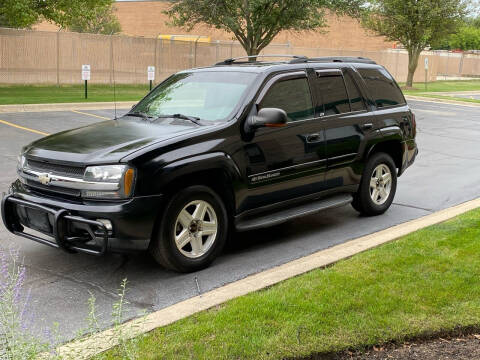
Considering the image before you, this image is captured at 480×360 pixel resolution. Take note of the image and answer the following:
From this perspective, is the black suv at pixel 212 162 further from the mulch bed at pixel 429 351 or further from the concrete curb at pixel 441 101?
the concrete curb at pixel 441 101

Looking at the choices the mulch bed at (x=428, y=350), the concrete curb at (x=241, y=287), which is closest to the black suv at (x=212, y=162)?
the concrete curb at (x=241, y=287)

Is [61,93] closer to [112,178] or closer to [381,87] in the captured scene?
[381,87]

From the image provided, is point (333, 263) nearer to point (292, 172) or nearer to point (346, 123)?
point (292, 172)

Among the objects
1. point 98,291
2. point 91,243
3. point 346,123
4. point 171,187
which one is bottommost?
point 98,291

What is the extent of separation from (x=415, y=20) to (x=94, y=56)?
1984 centimetres

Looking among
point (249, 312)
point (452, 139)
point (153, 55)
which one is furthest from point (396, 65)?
point (249, 312)

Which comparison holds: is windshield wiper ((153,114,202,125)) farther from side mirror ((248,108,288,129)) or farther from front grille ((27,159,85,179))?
front grille ((27,159,85,179))

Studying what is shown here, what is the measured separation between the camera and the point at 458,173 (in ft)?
35.3

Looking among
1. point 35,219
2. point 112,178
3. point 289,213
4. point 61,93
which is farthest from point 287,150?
point 61,93

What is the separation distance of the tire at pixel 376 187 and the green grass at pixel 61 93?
1505 centimetres

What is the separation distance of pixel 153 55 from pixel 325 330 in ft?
97.3

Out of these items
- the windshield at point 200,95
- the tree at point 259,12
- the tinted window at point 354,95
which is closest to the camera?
the windshield at point 200,95

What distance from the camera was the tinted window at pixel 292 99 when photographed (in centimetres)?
621

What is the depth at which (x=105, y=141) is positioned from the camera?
213 inches
